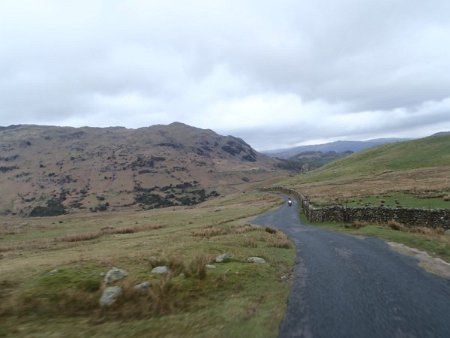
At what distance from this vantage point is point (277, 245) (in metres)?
26.5

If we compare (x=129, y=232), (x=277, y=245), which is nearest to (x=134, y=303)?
(x=277, y=245)

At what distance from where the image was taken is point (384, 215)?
119 feet

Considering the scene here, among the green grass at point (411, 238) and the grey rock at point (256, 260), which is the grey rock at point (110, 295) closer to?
the grey rock at point (256, 260)

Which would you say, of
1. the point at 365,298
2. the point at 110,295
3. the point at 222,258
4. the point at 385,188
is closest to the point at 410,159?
the point at 385,188

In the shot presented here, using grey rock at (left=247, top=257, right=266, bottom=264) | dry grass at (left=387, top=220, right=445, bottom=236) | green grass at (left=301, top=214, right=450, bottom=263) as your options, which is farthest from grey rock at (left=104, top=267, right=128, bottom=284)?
dry grass at (left=387, top=220, right=445, bottom=236)

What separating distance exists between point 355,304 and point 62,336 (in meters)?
9.18

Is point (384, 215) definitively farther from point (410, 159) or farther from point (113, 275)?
point (410, 159)

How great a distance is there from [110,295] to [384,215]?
29.4m

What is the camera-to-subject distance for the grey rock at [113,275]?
560 inches

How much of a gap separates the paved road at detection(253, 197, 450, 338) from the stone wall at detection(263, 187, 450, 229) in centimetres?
1086

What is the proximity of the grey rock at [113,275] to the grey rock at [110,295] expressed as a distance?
792 mm

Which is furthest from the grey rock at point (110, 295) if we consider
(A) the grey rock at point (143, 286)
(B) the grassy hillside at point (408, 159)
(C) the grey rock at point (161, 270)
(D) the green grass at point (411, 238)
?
(B) the grassy hillside at point (408, 159)

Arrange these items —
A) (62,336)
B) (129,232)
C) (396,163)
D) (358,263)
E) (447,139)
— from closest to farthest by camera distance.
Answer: (62,336), (358,263), (129,232), (396,163), (447,139)

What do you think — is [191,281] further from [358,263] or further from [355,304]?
[358,263]
